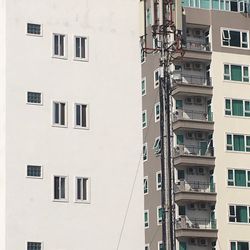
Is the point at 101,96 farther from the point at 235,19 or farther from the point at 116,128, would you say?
the point at 235,19

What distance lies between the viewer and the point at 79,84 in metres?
52.2

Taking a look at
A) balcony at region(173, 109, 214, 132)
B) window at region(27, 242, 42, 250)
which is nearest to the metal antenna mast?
balcony at region(173, 109, 214, 132)

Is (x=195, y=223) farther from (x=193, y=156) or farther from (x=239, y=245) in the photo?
(x=193, y=156)

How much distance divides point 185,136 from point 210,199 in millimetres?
4605

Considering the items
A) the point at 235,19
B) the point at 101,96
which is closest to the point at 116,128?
the point at 101,96

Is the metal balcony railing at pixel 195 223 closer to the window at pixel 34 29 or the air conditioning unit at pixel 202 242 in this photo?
the air conditioning unit at pixel 202 242

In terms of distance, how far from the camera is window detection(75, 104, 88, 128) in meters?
51.7

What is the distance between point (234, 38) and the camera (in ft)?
210

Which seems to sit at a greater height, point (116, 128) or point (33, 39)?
point (33, 39)

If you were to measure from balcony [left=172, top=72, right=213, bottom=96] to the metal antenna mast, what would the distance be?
539 cm

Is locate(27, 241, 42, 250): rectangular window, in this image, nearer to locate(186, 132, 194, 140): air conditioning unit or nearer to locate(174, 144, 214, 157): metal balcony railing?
locate(174, 144, 214, 157): metal balcony railing

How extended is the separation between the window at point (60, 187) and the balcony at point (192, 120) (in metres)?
12.5

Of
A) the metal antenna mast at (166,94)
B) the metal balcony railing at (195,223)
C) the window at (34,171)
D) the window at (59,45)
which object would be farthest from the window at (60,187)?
the metal balcony railing at (195,223)

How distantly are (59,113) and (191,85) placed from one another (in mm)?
13107
